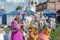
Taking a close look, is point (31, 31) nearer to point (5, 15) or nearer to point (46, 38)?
point (46, 38)

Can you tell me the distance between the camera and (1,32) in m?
11.8

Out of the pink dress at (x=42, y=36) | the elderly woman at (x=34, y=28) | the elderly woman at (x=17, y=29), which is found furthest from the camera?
the elderly woman at (x=17, y=29)

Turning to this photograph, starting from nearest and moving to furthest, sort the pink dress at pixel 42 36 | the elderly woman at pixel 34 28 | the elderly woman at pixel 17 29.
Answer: the pink dress at pixel 42 36 → the elderly woman at pixel 34 28 → the elderly woman at pixel 17 29

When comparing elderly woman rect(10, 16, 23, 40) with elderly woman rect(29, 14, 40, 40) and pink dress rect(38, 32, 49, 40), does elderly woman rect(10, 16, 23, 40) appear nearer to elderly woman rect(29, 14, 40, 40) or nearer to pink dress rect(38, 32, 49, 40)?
elderly woman rect(29, 14, 40, 40)

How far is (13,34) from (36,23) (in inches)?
44.9

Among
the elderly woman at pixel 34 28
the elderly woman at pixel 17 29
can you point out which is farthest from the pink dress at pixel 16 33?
the elderly woman at pixel 34 28

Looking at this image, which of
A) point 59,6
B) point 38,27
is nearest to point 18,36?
point 38,27

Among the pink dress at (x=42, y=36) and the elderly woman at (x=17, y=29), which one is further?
the elderly woman at (x=17, y=29)

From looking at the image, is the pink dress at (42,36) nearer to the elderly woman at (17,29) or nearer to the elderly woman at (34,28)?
the elderly woman at (34,28)

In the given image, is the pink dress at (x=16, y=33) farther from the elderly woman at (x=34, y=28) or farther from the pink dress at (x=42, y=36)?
the pink dress at (x=42, y=36)

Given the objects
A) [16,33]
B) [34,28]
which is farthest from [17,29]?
[34,28]

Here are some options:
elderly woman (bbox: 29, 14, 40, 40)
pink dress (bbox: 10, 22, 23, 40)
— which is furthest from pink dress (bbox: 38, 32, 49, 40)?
pink dress (bbox: 10, 22, 23, 40)

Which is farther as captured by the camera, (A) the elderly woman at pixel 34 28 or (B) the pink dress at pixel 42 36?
(A) the elderly woman at pixel 34 28

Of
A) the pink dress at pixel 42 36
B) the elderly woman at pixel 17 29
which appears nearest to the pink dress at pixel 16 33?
the elderly woman at pixel 17 29
